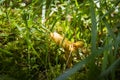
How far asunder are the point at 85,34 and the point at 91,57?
52 centimetres

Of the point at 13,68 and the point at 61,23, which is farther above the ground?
the point at 61,23

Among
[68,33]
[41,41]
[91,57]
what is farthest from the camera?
[41,41]

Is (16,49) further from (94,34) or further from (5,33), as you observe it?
(94,34)

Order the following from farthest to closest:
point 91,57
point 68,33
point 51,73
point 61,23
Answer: point 61,23
point 68,33
point 51,73
point 91,57

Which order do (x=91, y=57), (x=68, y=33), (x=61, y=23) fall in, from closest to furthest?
(x=91, y=57), (x=68, y=33), (x=61, y=23)

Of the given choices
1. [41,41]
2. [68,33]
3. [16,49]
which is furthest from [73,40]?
[16,49]

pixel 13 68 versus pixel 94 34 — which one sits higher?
pixel 94 34

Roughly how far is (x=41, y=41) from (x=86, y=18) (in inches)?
15.4

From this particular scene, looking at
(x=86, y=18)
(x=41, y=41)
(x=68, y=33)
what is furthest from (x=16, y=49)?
(x=86, y=18)

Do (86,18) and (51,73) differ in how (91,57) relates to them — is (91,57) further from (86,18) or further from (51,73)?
(86,18)

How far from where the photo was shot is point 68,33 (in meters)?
1.48

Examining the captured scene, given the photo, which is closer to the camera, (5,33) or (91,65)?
(91,65)

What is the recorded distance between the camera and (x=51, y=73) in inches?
52.6

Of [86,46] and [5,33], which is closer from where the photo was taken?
[86,46]
